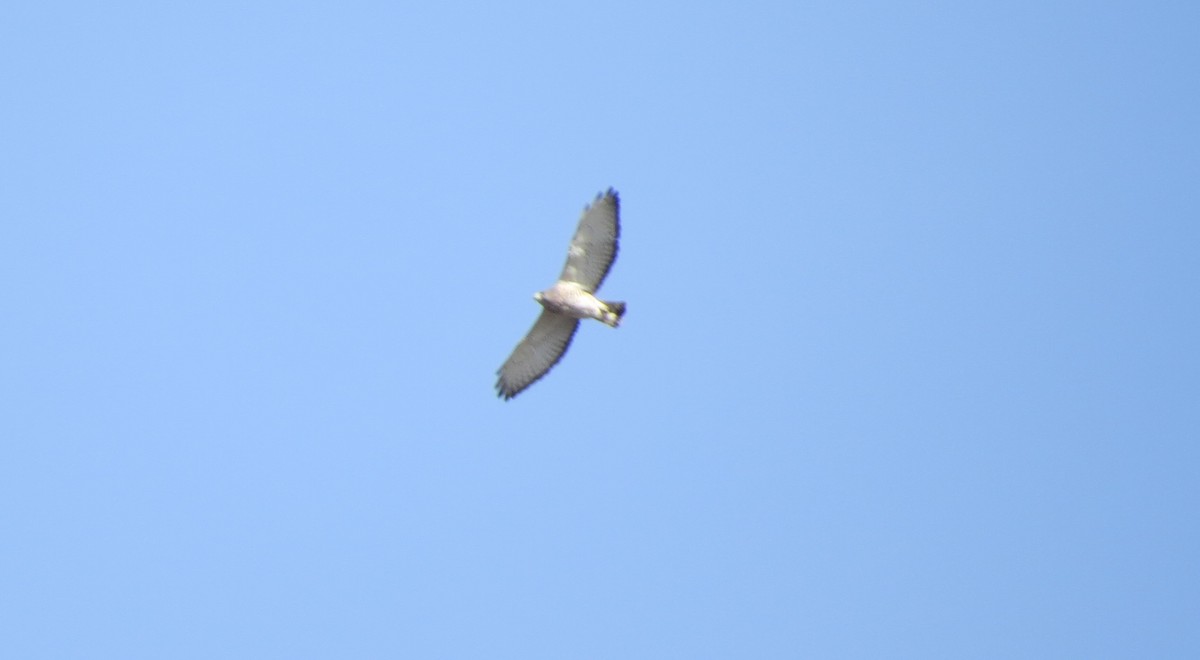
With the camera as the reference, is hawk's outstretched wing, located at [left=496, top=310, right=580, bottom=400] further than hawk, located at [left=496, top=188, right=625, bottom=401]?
Yes

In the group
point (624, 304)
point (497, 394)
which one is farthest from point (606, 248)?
point (497, 394)

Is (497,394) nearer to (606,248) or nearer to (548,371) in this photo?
(548,371)

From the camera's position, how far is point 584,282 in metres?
26.2

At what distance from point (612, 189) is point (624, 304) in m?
1.64

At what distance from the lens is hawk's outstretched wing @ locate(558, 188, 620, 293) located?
25703mm

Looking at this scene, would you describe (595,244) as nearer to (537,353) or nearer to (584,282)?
(584,282)

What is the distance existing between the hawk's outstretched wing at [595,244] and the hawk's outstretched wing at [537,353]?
0.73 m

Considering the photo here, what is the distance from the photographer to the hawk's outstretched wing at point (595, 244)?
2570 centimetres

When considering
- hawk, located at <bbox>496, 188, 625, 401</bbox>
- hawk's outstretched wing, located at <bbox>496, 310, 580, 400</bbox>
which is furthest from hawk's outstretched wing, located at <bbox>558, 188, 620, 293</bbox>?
hawk's outstretched wing, located at <bbox>496, 310, 580, 400</bbox>

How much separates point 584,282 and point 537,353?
150cm

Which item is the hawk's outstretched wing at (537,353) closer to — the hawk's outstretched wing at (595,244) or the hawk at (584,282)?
the hawk at (584,282)

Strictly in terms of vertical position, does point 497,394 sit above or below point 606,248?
below

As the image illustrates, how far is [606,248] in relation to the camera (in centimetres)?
2595

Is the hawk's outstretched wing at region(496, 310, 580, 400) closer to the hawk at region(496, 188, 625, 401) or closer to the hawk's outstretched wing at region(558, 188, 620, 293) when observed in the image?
the hawk at region(496, 188, 625, 401)
